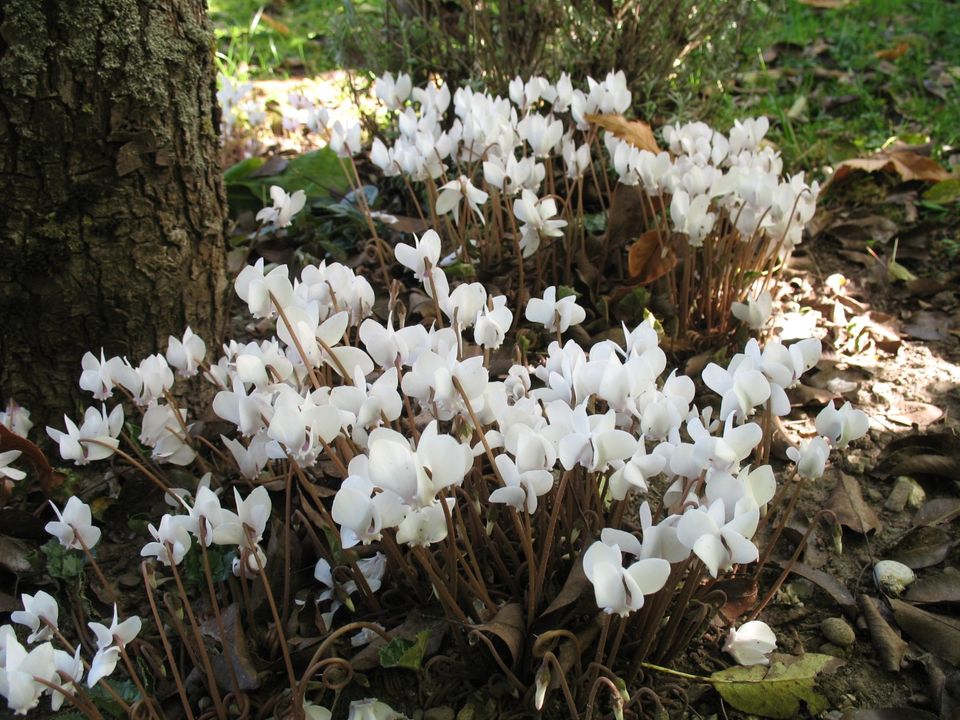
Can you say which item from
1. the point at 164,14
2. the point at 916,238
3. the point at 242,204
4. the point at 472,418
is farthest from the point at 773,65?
the point at 472,418

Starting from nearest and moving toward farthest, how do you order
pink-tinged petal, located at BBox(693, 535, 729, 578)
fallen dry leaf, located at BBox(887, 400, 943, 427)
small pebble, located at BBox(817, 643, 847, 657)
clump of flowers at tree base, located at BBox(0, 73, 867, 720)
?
pink-tinged petal, located at BBox(693, 535, 729, 578), clump of flowers at tree base, located at BBox(0, 73, 867, 720), small pebble, located at BBox(817, 643, 847, 657), fallen dry leaf, located at BBox(887, 400, 943, 427)

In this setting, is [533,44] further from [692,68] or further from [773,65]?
[773,65]

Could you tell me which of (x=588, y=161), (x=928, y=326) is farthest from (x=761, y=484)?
(x=928, y=326)

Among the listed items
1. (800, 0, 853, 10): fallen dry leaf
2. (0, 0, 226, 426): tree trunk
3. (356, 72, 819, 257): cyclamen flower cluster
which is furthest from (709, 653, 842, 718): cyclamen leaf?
(800, 0, 853, 10): fallen dry leaf

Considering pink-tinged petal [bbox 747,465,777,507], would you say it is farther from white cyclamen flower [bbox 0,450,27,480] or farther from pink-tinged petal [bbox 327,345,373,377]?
white cyclamen flower [bbox 0,450,27,480]

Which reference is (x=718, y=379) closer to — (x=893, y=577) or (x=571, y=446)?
(x=571, y=446)

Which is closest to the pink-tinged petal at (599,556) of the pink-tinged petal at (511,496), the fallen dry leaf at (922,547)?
the pink-tinged petal at (511,496)
